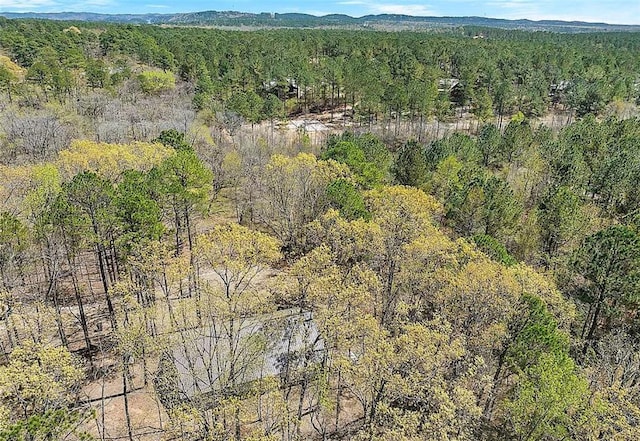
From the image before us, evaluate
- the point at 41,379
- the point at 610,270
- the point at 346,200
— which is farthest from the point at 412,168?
the point at 41,379

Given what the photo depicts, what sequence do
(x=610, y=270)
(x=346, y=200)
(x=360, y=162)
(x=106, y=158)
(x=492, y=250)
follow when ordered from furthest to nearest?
(x=360, y=162) → (x=106, y=158) → (x=346, y=200) → (x=492, y=250) → (x=610, y=270)

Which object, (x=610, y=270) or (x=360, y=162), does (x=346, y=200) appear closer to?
(x=360, y=162)

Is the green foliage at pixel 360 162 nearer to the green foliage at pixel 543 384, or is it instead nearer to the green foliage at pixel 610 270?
the green foliage at pixel 610 270

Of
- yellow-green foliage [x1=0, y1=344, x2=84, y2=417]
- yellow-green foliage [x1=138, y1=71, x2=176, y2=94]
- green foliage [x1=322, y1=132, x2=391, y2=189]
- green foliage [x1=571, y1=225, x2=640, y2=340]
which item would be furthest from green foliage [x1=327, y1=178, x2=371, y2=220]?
yellow-green foliage [x1=138, y1=71, x2=176, y2=94]

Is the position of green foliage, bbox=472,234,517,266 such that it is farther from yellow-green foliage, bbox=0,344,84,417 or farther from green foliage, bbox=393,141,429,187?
yellow-green foliage, bbox=0,344,84,417

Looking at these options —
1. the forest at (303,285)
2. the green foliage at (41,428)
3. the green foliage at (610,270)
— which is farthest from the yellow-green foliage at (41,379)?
the green foliage at (610,270)

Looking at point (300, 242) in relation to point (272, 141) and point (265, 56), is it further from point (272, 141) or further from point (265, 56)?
point (265, 56)
